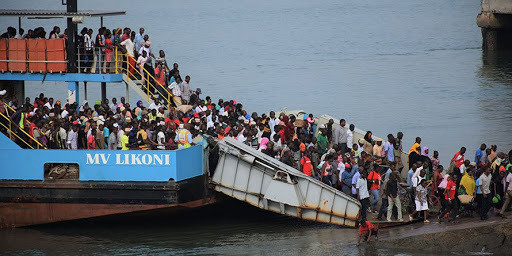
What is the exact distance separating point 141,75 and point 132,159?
526cm

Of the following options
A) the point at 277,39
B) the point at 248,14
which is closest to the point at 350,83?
the point at 277,39

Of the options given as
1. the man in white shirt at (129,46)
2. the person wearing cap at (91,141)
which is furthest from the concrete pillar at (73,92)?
the person wearing cap at (91,141)

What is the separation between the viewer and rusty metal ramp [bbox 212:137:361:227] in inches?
822

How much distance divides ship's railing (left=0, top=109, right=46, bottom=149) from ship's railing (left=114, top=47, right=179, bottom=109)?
12.3 feet

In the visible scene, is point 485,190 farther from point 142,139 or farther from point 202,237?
point 142,139

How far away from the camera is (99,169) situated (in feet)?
69.2

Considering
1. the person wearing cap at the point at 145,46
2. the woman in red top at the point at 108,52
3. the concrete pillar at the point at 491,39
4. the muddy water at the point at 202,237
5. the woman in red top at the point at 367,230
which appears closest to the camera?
the woman in red top at the point at 367,230

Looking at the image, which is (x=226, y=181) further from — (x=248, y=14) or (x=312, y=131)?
(x=248, y=14)

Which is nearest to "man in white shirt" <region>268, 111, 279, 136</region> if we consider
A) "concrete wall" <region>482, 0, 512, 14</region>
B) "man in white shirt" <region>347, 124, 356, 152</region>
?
"man in white shirt" <region>347, 124, 356, 152</region>

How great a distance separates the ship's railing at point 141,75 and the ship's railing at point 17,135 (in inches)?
148

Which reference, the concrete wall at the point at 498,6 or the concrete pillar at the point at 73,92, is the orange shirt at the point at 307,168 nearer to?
the concrete pillar at the point at 73,92

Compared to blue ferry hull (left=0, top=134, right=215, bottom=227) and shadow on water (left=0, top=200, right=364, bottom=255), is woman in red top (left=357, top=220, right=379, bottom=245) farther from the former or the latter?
blue ferry hull (left=0, top=134, right=215, bottom=227)

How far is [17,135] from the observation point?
22.1 meters

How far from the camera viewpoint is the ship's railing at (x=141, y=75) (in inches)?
998
